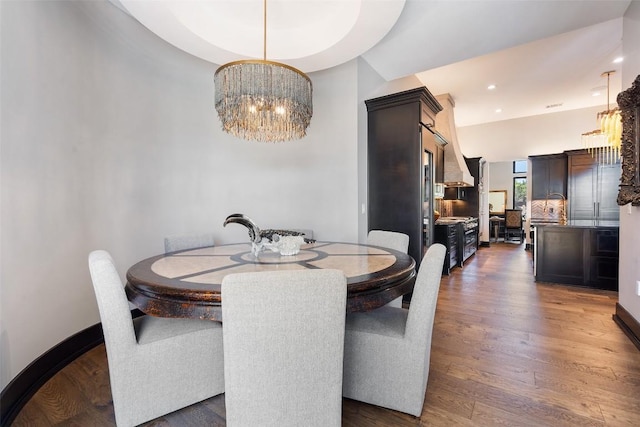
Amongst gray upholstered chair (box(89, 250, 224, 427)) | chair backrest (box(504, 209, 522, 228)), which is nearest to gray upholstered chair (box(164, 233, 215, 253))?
gray upholstered chair (box(89, 250, 224, 427))

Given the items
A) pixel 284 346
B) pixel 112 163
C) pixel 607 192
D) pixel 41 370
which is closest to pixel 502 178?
pixel 607 192

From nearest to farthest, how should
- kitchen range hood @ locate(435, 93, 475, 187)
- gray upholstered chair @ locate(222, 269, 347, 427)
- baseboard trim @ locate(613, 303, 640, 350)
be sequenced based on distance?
gray upholstered chair @ locate(222, 269, 347, 427) → baseboard trim @ locate(613, 303, 640, 350) → kitchen range hood @ locate(435, 93, 475, 187)

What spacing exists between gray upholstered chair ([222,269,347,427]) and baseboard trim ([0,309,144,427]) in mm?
1446

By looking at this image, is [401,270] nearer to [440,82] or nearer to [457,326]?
[457,326]

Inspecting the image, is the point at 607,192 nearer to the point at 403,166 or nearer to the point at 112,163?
the point at 403,166

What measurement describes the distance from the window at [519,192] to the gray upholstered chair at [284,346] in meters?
12.0

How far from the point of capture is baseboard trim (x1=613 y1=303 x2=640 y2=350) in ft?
7.75

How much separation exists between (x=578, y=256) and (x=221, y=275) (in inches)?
188

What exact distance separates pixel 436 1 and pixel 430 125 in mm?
1545

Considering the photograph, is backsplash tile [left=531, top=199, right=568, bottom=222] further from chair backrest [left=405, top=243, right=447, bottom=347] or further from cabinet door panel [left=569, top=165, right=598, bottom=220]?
chair backrest [left=405, top=243, right=447, bottom=347]

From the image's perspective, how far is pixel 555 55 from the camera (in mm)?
4246

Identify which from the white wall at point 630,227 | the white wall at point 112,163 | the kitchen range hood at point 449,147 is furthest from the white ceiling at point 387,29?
the kitchen range hood at point 449,147

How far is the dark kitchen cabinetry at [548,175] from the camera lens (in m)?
6.94

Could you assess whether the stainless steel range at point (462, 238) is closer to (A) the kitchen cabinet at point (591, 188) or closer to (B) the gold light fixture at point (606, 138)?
(B) the gold light fixture at point (606, 138)
